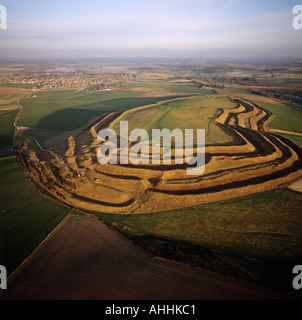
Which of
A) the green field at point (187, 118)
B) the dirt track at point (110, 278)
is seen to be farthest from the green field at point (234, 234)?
the green field at point (187, 118)

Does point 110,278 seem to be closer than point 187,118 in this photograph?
Yes

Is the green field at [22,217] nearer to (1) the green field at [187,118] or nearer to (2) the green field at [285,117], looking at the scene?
(1) the green field at [187,118]

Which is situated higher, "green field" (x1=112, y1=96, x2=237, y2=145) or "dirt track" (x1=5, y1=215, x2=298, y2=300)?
"green field" (x1=112, y1=96, x2=237, y2=145)

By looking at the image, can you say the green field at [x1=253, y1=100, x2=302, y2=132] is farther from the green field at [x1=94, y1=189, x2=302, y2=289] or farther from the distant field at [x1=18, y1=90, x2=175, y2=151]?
the distant field at [x1=18, y1=90, x2=175, y2=151]

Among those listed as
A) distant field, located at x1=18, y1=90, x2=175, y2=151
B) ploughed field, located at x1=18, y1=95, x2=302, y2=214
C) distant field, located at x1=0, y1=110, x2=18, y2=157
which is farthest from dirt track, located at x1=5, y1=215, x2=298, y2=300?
distant field, located at x1=0, y1=110, x2=18, y2=157

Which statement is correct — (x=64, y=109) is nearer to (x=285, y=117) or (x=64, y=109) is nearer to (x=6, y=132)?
(x=6, y=132)

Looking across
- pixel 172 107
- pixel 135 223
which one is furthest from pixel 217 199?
pixel 172 107

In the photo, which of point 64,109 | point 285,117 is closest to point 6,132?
point 64,109

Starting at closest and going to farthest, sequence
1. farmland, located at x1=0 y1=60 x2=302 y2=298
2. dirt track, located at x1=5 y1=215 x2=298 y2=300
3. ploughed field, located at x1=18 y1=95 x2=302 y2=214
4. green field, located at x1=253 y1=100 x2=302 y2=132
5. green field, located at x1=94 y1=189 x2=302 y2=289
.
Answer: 1. dirt track, located at x1=5 y1=215 x2=298 y2=300
2. green field, located at x1=94 y1=189 x2=302 y2=289
3. farmland, located at x1=0 y1=60 x2=302 y2=298
4. ploughed field, located at x1=18 y1=95 x2=302 y2=214
5. green field, located at x1=253 y1=100 x2=302 y2=132
